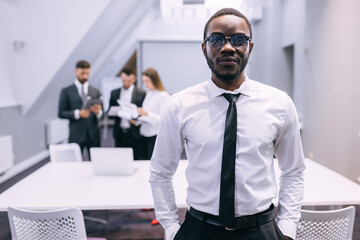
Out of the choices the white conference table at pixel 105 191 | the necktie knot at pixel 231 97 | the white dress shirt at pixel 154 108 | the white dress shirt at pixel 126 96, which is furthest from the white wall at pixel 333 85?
the necktie knot at pixel 231 97

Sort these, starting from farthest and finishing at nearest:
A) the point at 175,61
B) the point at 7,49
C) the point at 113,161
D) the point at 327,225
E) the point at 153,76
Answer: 1. the point at 175,61
2. the point at 7,49
3. the point at 153,76
4. the point at 113,161
5. the point at 327,225

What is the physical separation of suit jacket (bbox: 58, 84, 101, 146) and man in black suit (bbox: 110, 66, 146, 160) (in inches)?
11.6

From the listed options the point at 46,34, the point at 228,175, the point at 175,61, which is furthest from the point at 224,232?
the point at 175,61

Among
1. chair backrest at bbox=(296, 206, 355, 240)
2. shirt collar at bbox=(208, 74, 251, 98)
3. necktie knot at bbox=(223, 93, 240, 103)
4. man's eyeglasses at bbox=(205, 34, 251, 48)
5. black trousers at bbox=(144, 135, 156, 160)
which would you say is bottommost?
black trousers at bbox=(144, 135, 156, 160)

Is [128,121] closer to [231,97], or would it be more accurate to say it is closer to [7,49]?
[7,49]

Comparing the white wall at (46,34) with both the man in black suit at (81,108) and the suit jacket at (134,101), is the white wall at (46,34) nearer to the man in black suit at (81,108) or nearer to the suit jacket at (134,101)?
the man in black suit at (81,108)

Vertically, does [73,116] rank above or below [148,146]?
above

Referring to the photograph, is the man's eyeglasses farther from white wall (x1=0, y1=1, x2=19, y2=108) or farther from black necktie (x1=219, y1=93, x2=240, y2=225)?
white wall (x1=0, y1=1, x2=19, y2=108)

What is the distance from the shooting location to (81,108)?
435cm

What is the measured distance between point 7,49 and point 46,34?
2.02 feet

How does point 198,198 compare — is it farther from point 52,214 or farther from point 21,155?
point 21,155

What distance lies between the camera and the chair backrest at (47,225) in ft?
5.93

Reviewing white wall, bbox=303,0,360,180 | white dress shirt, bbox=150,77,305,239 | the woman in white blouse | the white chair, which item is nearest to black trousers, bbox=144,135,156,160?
the woman in white blouse

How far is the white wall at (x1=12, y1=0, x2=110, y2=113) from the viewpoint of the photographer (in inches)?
210
